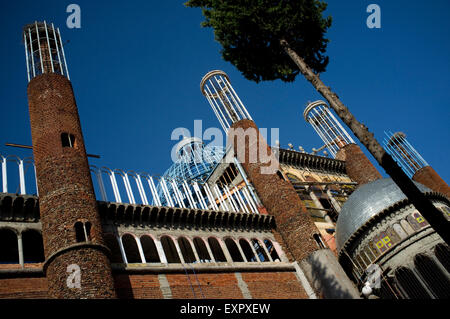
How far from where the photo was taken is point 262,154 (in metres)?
26.0

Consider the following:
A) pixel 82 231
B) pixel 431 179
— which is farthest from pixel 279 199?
pixel 431 179

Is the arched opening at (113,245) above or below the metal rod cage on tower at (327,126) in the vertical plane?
below

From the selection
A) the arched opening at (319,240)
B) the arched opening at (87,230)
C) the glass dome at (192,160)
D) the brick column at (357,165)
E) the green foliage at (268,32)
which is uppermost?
the glass dome at (192,160)

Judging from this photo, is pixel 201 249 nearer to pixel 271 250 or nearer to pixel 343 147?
pixel 271 250

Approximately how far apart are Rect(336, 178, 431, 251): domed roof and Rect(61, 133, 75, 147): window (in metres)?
14.5

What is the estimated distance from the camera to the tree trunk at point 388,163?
970 centimetres

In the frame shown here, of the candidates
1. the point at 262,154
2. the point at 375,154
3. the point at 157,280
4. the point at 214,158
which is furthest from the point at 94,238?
the point at 214,158

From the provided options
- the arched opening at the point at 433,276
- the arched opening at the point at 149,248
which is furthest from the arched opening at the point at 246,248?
the arched opening at the point at 433,276

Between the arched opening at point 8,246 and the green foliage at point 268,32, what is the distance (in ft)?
36.7

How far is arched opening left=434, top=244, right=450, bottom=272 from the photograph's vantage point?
18.5m

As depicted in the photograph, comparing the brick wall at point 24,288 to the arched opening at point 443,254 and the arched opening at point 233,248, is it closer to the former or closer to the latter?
the arched opening at point 233,248

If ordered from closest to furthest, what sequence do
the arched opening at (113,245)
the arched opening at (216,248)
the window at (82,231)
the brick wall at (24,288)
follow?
the brick wall at (24,288) → the window at (82,231) → the arched opening at (113,245) → the arched opening at (216,248)

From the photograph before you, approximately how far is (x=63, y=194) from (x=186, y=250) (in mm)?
7217
